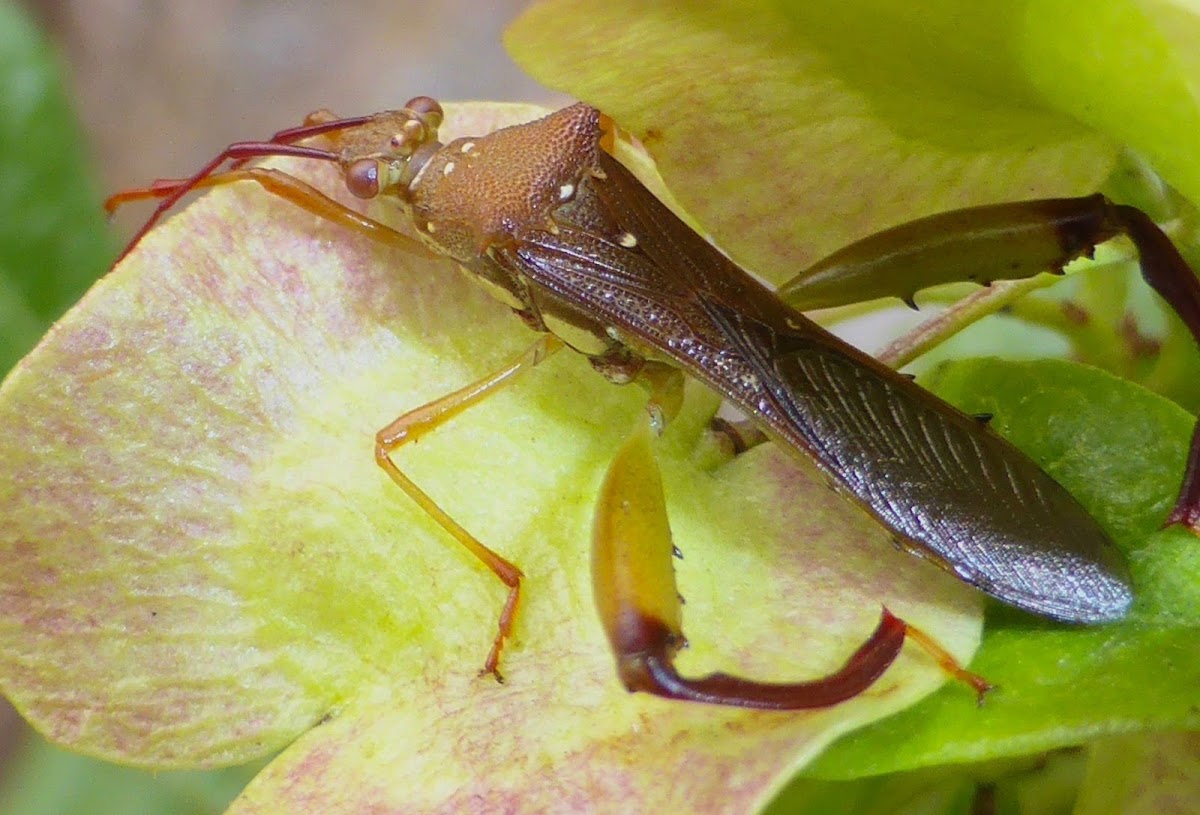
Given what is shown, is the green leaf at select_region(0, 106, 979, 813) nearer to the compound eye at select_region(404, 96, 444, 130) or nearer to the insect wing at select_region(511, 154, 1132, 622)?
the insect wing at select_region(511, 154, 1132, 622)

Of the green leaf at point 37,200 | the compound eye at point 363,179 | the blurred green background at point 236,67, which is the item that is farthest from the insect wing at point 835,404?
the blurred green background at point 236,67

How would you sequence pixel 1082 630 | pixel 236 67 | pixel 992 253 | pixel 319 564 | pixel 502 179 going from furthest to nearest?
pixel 236 67 < pixel 502 179 < pixel 992 253 < pixel 319 564 < pixel 1082 630

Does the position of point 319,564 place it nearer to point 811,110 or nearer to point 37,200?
point 811,110

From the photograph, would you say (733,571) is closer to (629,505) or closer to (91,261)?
(629,505)

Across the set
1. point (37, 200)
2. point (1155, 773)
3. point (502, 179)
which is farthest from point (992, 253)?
point (37, 200)

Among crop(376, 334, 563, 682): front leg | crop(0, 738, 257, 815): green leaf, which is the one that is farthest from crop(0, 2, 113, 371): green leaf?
crop(376, 334, 563, 682): front leg

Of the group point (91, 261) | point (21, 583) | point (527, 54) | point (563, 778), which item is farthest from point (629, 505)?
point (91, 261)
